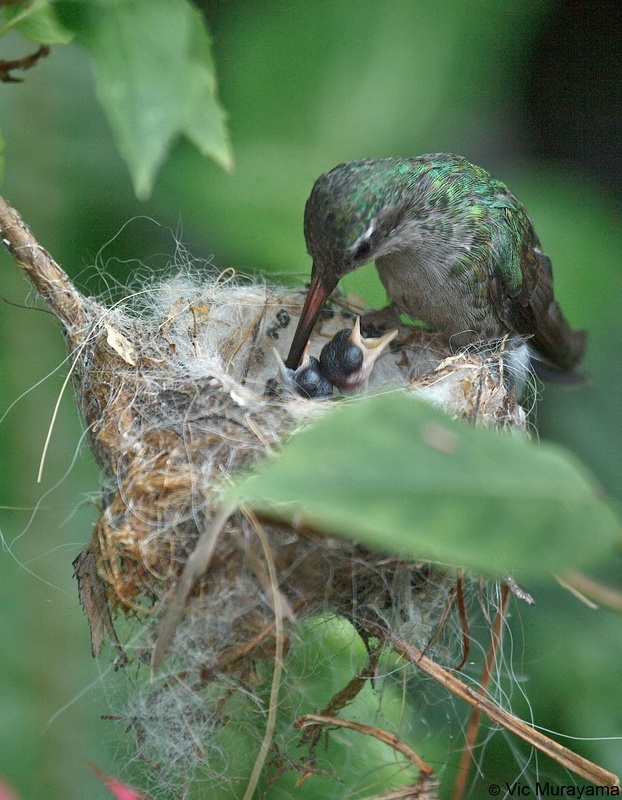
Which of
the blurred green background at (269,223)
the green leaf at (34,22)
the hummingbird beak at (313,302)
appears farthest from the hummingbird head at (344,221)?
the green leaf at (34,22)

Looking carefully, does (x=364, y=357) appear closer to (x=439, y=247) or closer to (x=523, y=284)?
(x=439, y=247)

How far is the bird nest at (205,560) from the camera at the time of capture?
4.93 feet

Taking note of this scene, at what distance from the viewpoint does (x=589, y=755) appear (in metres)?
2.59

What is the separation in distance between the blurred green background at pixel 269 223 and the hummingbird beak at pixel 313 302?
453 mm

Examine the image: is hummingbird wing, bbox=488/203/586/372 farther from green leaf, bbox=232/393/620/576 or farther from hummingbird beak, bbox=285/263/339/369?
green leaf, bbox=232/393/620/576

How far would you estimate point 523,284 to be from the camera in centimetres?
261

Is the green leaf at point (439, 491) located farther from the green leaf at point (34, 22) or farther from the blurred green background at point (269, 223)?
the blurred green background at point (269, 223)

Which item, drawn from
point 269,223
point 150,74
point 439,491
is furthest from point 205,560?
point 269,223

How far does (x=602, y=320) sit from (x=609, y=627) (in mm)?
1134

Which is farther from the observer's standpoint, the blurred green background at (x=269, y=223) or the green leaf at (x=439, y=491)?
the blurred green background at (x=269, y=223)

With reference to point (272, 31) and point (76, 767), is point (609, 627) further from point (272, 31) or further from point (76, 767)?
point (272, 31)

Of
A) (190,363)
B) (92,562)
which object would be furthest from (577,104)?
(92,562)

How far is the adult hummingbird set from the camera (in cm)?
237

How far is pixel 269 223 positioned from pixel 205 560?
1737mm
